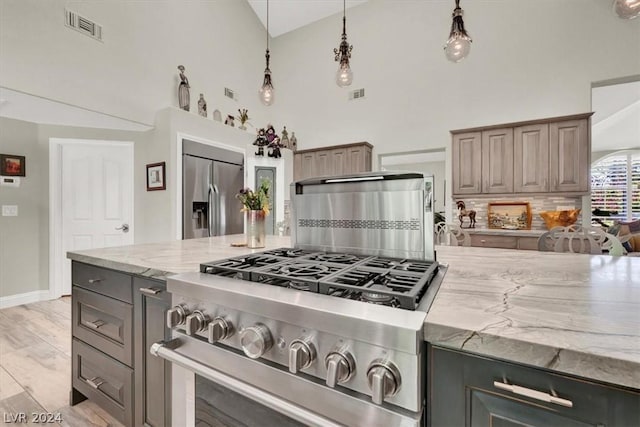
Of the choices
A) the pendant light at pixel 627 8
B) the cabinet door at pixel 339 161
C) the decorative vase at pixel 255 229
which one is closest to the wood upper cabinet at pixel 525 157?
the cabinet door at pixel 339 161

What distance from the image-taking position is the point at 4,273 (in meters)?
3.29

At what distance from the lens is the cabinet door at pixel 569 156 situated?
3.42m

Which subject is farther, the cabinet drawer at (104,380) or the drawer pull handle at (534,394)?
the cabinet drawer at (104,380)

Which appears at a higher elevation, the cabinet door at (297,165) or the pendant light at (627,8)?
the pendant light at (627,8)

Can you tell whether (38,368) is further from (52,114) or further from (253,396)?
(52,114)

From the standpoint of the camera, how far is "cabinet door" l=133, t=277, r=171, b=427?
3.69ft

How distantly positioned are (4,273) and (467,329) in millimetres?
4898

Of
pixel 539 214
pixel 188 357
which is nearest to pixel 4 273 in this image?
pixel 188 357

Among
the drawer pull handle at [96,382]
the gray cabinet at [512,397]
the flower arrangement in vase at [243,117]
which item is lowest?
the drawer pull handle at [96,382]

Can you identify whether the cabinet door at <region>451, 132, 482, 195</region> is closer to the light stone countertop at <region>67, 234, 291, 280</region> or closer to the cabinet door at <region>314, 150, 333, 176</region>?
the cabinet door at <region>314, 150, 333, 176</region>

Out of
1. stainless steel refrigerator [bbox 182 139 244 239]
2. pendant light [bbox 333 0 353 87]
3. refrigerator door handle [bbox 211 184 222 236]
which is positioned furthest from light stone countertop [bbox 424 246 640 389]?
refrigerator door handle [bbox 211 184 222 236]

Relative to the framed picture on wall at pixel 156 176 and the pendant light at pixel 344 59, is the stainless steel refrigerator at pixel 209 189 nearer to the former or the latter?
the framed picture on wall at pixel 156 176

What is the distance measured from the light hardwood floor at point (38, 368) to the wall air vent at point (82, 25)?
3.05m

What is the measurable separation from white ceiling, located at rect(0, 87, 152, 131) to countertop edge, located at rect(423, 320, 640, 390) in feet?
12.1
